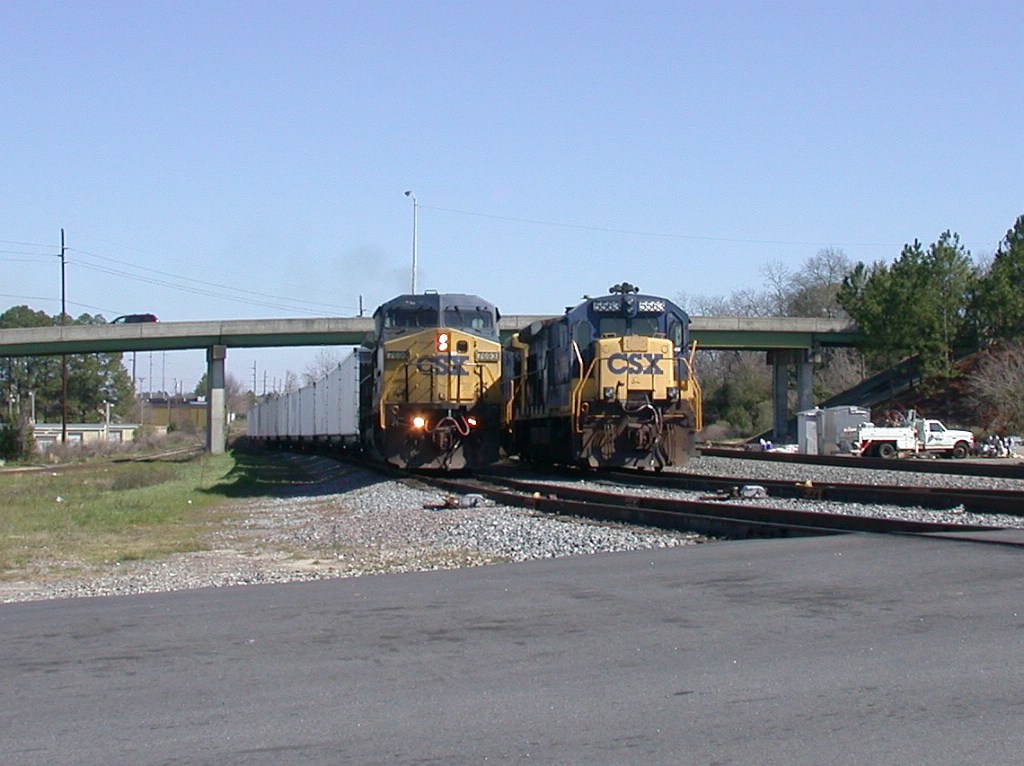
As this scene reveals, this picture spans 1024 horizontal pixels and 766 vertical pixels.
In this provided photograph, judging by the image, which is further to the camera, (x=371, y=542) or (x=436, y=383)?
(x=436, y=383)

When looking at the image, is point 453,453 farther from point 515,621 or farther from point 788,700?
point 788,700

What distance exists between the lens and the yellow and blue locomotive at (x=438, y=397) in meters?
25.6

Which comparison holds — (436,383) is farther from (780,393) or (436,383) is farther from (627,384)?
(780,393)

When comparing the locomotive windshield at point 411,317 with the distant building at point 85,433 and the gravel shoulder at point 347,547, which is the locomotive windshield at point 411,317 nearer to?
the gravel shoulder at point 347,547

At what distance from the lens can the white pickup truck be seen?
40.3 metres

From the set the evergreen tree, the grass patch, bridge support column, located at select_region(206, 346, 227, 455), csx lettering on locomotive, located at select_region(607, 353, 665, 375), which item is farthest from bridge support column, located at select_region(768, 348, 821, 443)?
the evergreen tree

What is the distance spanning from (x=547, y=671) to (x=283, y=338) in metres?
55.3

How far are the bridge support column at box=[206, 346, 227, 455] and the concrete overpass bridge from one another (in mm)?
50

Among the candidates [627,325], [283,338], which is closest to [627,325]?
[627,325]

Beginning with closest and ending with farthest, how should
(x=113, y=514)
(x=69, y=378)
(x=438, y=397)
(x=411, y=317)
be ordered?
1. (x=113, y=514)
2. (x=438, y=397)
3. (x=411, y=317)
4. (x=69, y=378)

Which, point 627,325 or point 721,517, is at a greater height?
point 627,325

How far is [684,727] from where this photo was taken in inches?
207

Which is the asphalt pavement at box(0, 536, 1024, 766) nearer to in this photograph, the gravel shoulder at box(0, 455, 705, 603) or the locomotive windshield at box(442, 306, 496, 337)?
the gravel shoulder at box(0, 455, 705, 603)

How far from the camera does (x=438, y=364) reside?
1008 inches
